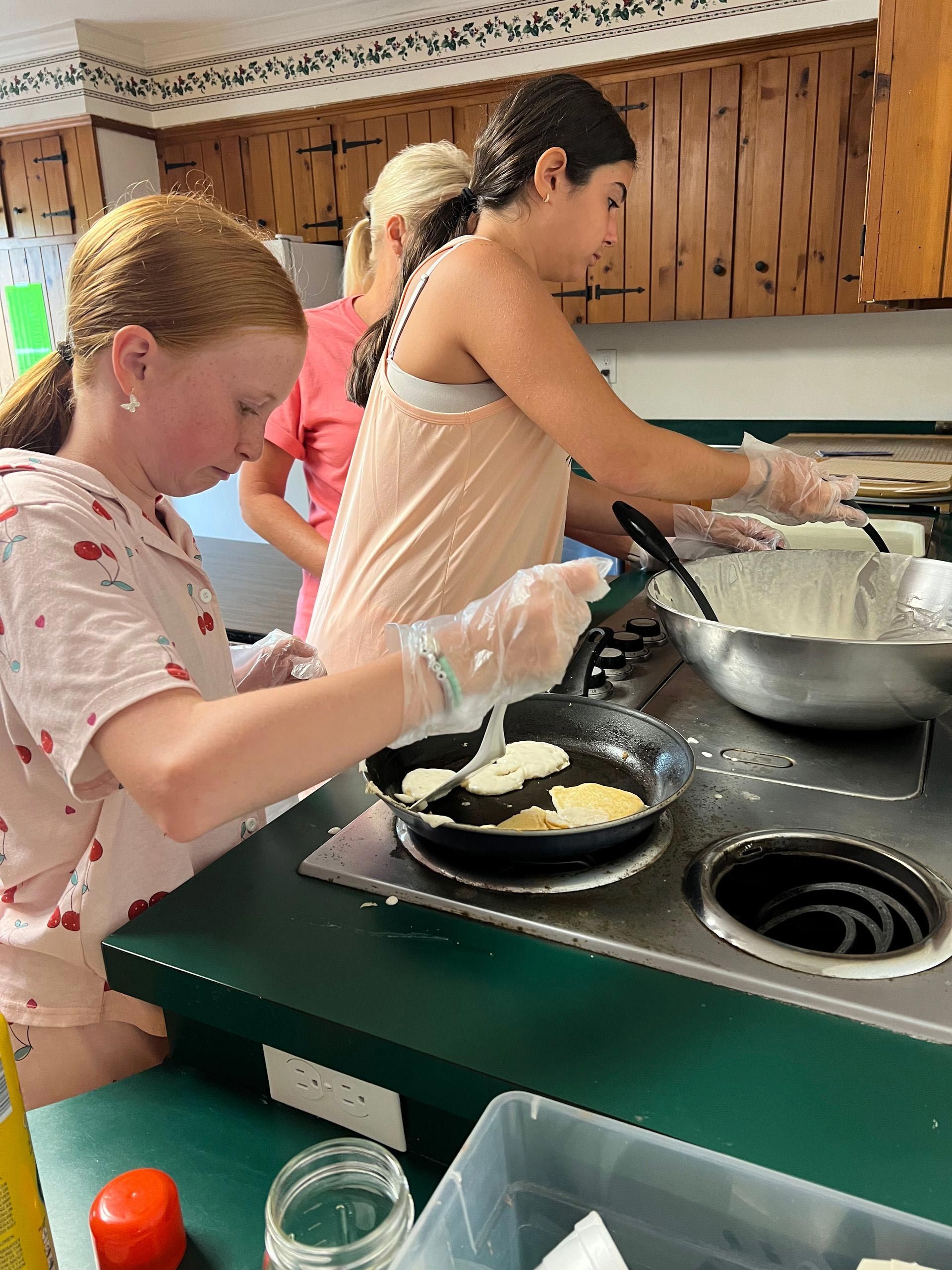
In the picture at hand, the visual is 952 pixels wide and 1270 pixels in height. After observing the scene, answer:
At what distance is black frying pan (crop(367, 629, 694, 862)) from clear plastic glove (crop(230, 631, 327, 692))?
0.21 metres

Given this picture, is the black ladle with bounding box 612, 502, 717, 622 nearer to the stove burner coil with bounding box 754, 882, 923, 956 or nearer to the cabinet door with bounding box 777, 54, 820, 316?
the stove burner coil with bounding box 754, 882, 923, 956

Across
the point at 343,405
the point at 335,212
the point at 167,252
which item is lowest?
the point at 343,405

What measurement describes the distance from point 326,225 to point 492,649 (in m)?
3.77

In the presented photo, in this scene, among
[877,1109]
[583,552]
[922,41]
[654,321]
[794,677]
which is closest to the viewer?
[877,1109]

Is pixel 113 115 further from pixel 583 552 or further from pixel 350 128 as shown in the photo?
pixel 583 552

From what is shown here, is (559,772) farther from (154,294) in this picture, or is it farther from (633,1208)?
(154,294)

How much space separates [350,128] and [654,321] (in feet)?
4.98

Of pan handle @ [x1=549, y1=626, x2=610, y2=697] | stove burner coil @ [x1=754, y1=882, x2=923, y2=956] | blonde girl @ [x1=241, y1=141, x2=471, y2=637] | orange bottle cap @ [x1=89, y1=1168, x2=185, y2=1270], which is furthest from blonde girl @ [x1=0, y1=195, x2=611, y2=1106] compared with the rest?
blonde girl @ [x1=241, y1=141, x2=471, y2=637]

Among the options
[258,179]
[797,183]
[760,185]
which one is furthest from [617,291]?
[258,179]

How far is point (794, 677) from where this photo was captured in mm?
993

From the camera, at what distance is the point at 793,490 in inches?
55.8

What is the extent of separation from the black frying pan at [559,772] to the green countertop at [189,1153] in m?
0.25

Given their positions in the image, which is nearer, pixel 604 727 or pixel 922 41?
pixel 604 727

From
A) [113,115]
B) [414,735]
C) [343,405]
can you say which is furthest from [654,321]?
[414,735]
